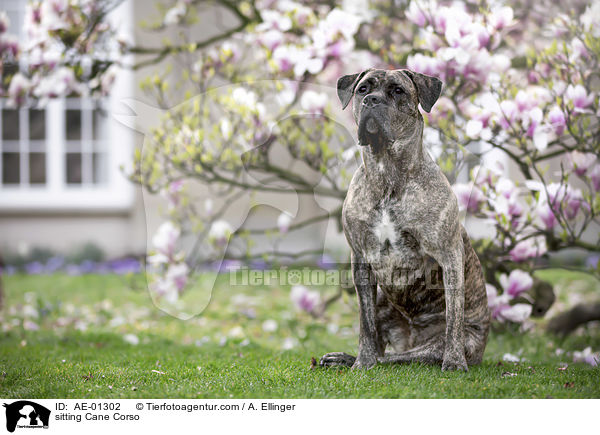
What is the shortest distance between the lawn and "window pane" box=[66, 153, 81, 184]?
3648mm

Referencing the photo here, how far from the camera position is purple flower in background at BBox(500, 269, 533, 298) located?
156 inches

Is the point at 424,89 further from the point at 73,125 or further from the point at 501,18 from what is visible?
the point at 73,125

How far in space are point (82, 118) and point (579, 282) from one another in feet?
28.7

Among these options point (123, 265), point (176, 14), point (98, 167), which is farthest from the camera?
point (98, 167)

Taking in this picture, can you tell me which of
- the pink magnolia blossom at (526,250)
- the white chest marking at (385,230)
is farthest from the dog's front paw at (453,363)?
the pink magnolia blossom at (526,250)

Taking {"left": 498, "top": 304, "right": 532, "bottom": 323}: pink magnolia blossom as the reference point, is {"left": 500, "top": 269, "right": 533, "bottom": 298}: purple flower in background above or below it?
above

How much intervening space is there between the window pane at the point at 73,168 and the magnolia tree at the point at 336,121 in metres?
6.26

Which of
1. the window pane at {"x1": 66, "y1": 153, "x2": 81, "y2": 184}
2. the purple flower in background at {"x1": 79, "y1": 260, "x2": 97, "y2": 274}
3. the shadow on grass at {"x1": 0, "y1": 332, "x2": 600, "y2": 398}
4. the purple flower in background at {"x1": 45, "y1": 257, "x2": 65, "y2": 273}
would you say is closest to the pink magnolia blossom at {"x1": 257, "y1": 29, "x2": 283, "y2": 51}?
the shadow on grass at {"x1": 0, "y1": 332, "x2": 600, "y2": 398}

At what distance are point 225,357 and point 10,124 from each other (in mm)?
8986

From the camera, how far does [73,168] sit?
11.2 meters

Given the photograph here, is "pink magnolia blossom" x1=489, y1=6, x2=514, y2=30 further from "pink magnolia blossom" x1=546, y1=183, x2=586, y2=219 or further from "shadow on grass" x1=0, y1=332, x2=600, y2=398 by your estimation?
"shadow on grass" x1=0, y1=332, x2=600, y2=398

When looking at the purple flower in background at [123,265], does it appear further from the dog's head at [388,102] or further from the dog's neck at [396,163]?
the dog's head at [388,102]

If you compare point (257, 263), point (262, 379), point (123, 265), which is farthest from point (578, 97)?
point (123, 265)

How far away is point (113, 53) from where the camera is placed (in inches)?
211
